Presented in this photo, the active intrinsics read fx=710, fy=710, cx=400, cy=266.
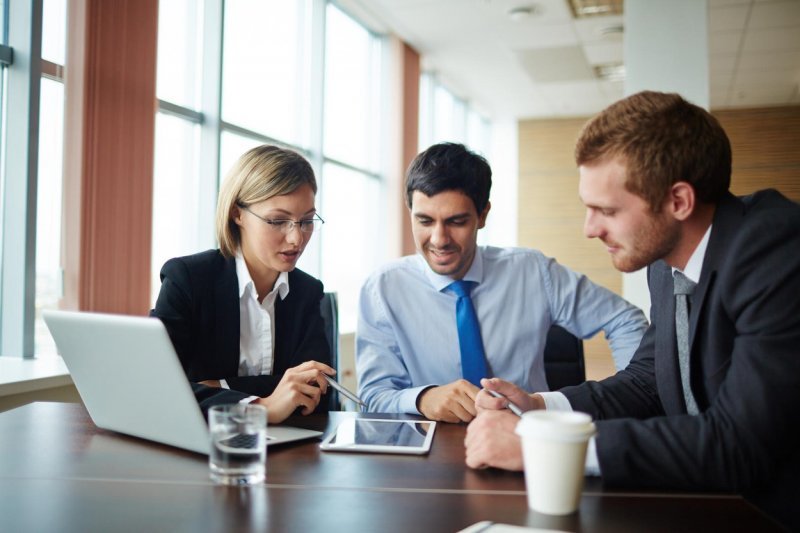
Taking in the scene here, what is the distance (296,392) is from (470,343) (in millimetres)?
729

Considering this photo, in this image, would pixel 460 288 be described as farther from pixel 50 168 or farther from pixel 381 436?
pixel 50 168

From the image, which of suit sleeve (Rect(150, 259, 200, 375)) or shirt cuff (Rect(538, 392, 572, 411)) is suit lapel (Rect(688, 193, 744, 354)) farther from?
suit sleeve (Rect(150, 259, 200, 375))

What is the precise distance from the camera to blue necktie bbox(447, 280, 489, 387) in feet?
6.81

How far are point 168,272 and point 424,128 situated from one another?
641 cm

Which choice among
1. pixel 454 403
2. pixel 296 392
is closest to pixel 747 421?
pixel 454 403

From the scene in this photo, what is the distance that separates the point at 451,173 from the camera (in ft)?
→ 6.91

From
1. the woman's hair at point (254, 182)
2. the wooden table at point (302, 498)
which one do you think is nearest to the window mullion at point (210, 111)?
the woman's hair at point (254, 182)

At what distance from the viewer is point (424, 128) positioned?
7.97m

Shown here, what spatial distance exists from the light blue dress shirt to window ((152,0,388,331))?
5.24ft

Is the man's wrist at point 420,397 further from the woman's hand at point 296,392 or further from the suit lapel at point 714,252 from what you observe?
the suit lapel at point 714,252

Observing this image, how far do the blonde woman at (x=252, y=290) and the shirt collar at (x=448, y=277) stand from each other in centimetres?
34

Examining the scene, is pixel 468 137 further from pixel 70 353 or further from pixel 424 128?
pixel 70 353

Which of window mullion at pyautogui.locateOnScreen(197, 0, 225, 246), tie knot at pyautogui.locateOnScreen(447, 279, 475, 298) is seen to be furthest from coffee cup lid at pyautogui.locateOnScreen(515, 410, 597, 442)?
window mullion at pyautogui.locateOnScreen(197, 0, 225, 246)

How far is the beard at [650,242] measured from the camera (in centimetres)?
135
